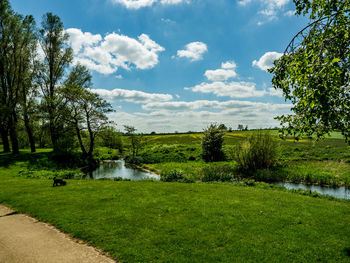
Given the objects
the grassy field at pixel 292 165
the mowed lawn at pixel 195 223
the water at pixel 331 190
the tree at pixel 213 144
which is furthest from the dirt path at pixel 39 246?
the tree at pixel 213 144

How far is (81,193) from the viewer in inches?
538

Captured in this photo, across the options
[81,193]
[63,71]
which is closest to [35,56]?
[63,71]

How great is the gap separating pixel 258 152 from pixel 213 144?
1174 centimetres

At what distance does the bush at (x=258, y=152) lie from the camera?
28.0 meters

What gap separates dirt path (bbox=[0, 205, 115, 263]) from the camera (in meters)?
6.29

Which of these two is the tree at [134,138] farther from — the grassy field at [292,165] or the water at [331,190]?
the water at [331,190]

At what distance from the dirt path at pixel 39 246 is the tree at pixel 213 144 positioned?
32.9 m

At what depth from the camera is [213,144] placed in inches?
1539

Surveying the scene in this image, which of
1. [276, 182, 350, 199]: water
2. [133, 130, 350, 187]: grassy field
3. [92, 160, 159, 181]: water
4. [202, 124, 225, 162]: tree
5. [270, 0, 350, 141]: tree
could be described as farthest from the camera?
[202, 124, 225, 162]: tree

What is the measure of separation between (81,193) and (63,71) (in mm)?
30220

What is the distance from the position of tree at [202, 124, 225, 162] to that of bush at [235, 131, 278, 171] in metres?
10.3

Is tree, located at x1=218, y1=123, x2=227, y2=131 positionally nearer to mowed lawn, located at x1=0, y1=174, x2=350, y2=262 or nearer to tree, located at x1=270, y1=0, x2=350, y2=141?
mowed lawn, located at x1=0, y1=174, x2=350, y2=262

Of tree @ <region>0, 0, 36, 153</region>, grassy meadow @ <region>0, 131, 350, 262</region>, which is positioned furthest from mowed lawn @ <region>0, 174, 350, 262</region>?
tree @ <region>0, 0, 36, 153</region>

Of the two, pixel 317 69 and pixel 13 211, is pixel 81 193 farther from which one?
pixel 317 69
